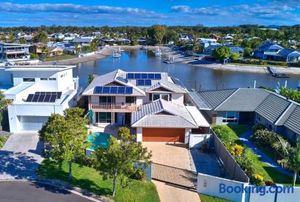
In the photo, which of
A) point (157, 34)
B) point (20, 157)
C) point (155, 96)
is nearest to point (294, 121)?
point (155, 96)

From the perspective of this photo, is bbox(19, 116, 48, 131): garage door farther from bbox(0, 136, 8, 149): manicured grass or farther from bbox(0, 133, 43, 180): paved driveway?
bbox(0, 136, 8, 149): manicured grass

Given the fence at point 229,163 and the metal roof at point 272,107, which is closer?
the fence at point 229,163

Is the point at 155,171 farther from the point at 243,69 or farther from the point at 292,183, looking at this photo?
the point at 243,69

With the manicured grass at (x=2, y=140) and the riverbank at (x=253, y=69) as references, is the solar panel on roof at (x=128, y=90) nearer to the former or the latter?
the manicured grass at (x=2, y=140)

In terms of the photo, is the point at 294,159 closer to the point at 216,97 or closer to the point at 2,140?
the point at 216,97

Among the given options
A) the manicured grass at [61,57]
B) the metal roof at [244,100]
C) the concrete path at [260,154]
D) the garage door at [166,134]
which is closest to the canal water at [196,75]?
the manicured grass at [61,57]

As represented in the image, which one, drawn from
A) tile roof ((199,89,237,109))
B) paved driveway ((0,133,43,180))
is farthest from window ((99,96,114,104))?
tile roof ((199,89,237,109))

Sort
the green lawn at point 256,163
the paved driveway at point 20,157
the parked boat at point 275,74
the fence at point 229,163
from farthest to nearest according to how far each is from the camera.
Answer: the parked boat at point 275,74 < the green lawn at point 256,163 < the paved driveway at point 20,157 < the fence at point 229,163

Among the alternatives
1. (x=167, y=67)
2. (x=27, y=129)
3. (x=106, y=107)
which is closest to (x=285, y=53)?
(x=167, y=67)
